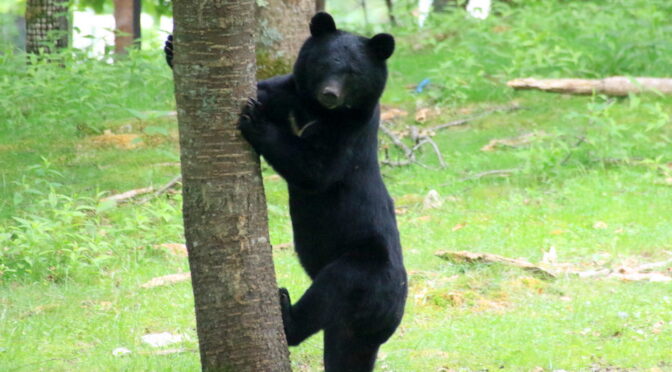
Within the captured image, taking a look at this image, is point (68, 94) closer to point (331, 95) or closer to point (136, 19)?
point (136, 19)

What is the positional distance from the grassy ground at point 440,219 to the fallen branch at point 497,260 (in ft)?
0.20

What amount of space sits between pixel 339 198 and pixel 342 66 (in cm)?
71

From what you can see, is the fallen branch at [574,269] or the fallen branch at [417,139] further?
the fallen branch at [417,139]

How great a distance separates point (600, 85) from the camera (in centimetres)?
1196

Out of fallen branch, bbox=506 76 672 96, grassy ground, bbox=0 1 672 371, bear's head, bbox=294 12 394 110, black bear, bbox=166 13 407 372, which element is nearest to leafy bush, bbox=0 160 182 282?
grassy ground, bbox=0 1 672 371

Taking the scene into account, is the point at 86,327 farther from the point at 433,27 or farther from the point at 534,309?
the point at 433,27

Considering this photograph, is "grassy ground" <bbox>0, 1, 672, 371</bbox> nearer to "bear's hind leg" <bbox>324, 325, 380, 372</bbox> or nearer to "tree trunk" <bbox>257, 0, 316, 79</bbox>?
"bear's hind leg" <bbox>324, 325, 380, 372</bbox>

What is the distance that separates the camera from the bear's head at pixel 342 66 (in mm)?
4969

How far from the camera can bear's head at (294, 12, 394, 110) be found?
196 inches

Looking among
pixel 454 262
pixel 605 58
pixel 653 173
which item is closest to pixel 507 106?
pixel 605 58

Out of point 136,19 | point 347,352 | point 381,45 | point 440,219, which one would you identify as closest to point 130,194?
point 440,219

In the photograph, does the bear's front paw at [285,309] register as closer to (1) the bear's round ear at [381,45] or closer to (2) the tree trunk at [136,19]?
(1) the bear's round ear at [381,45]

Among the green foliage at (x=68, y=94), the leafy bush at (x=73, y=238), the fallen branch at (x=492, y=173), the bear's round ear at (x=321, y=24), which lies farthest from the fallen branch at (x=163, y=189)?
the bear's round ear at (x=321, y=24)

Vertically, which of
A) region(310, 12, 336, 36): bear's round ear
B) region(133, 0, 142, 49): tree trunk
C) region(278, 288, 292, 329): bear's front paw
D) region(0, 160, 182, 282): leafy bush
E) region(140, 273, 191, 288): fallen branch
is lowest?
region(140, 273, 191, 288): fallen branch
